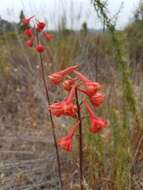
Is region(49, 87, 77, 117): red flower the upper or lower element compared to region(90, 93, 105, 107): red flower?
lower

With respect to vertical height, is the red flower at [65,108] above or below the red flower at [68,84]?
below

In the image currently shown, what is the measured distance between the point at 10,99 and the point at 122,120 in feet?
10.0

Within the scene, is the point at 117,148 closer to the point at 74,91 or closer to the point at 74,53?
the point at 74,91

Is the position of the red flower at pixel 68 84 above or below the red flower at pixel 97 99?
above

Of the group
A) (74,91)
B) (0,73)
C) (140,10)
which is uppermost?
(140,10)

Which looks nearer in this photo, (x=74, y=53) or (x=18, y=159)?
(x=18, y=159)

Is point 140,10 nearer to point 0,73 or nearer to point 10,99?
point 10,99

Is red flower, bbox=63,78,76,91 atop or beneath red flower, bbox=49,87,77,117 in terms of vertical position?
atop

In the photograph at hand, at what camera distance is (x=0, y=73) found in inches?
246

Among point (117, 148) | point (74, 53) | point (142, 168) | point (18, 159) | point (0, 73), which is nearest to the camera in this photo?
point (117, 148)

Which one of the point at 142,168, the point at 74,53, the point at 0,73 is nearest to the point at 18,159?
the point at 142,168

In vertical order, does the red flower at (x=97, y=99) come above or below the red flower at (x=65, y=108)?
above

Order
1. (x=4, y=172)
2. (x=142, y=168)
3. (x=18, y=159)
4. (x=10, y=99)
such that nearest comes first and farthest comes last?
1. (x=142, y=168)
2. (x=4, y=172)
3. (x=18, y=159)
4. (x=10, y=99)

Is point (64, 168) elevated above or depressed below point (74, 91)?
below
